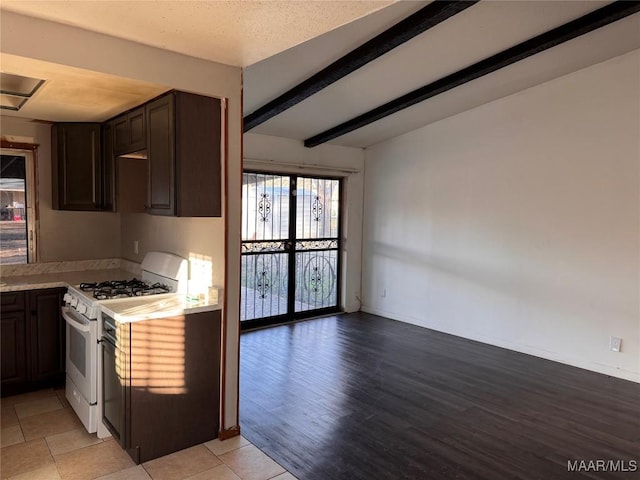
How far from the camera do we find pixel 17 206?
3854mm

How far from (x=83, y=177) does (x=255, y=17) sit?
98.1 inches

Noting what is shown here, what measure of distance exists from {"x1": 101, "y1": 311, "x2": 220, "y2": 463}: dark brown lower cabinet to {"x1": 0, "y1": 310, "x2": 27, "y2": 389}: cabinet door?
1.06 metres

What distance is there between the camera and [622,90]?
414 cm

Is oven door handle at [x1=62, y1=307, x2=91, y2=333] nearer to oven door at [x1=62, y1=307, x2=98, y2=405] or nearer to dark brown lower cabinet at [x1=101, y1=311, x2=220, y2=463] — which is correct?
oven door at [x1=62, y1=307, x2=98, y2=405]

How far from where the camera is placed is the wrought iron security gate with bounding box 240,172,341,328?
18.4 ft

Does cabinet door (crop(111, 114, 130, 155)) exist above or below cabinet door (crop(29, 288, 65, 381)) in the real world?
above

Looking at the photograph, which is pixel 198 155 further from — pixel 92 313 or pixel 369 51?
pixel 369 51

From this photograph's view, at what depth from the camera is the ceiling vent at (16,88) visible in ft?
9.07

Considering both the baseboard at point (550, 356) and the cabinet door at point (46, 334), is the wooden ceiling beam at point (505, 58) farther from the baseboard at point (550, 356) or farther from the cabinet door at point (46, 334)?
the cabinet door at point (46, 334)

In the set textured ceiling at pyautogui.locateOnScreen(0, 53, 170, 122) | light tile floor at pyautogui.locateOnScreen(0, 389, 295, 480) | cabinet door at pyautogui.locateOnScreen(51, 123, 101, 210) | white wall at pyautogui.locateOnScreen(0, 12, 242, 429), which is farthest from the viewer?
cabinet door at pyautogui.locateOnScreen(51, 123, 101, 210)

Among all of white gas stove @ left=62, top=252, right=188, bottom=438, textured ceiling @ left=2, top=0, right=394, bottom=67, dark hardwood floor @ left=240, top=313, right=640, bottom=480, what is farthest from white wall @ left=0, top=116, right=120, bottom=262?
textured ceiling @ left=2, top=0, right=394, bottom=67

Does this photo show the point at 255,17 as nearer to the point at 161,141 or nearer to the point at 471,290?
the point at 161,141

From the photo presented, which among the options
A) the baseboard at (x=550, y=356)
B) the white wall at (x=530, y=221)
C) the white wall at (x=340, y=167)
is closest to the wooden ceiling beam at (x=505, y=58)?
the white wall at (x=340, y=167)

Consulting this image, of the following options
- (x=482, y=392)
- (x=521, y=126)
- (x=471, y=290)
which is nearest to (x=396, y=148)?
(x=521, y=126)
